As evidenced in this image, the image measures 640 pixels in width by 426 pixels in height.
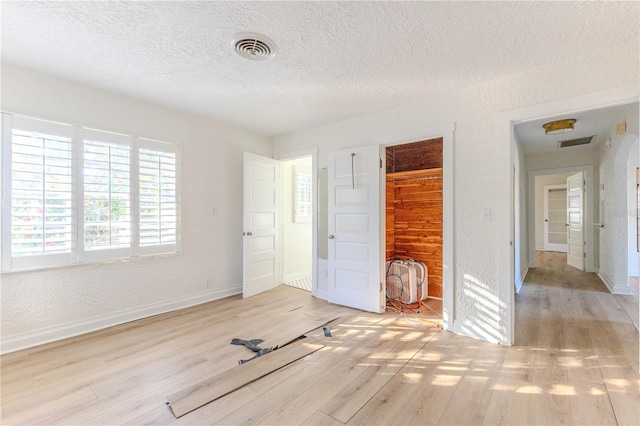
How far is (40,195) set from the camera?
2.52 m

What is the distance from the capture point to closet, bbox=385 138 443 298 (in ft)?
13.5

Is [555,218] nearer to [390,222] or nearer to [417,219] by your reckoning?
[417,219]

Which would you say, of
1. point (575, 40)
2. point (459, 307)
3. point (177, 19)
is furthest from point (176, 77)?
point (459, 307)

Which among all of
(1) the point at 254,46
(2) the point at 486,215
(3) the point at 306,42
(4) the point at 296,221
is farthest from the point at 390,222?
(1) the point at 254,46

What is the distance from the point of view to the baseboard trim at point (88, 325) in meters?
2.44

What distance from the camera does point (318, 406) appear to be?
1.75m

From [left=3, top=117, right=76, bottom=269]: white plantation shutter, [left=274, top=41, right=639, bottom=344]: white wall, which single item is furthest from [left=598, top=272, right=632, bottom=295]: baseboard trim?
[left=3, top=117, right=76, bottom=269]: white plantation shutter

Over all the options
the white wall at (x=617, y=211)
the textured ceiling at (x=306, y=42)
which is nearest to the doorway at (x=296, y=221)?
the textured ceiling at (x=306, y=42)

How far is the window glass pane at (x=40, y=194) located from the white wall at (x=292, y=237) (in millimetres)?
2792

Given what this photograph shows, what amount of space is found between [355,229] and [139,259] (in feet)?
8.47

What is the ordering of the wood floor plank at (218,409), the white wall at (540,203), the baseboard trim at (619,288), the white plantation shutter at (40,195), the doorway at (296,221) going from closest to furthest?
the wood floor plank at (218,409), the white plantation shutter at (40,195), the baseboard trim at (619,288), the doorway at (296,221), the white wall at (540,203)

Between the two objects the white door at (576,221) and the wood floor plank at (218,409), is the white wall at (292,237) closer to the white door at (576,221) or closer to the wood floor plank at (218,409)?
the wood floor plank at (218,409)

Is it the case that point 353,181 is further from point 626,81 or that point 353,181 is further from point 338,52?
point 626,81

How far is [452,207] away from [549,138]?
10.5 feet
